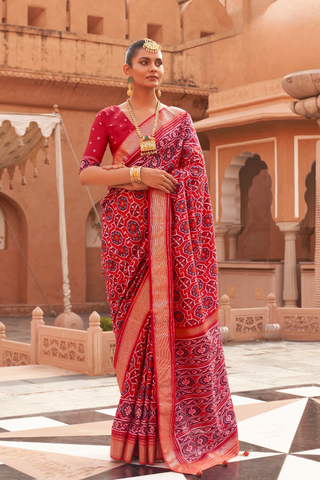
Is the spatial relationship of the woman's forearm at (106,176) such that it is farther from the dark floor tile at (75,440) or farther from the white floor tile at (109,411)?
the white floor tile at (109,411)

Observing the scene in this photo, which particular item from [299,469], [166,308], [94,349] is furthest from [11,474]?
[94,349]

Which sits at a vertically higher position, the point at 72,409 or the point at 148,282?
the point at 148,282

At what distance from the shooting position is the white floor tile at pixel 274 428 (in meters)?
3.12

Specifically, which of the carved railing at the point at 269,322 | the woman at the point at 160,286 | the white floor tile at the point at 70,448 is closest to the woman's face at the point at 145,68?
the woman at the point at 160,286

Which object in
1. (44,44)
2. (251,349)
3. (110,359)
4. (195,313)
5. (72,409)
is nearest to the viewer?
(195,313)

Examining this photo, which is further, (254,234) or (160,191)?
(254,234)

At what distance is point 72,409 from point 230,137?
7.92 meters

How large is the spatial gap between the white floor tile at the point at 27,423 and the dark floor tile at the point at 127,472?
3.03ft

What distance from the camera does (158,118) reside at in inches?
118

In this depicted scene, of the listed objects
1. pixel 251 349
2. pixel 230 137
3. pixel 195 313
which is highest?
pixel 230 137

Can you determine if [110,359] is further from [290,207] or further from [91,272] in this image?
[91,272]

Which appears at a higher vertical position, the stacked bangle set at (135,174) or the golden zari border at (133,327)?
the stacked bangle set at (135,174)

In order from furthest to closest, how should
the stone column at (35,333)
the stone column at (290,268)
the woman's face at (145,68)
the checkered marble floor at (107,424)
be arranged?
the stone column at (290,268)
the stone column at (35,333)
the woman's face at (145,68)
the checkered marble floor at (107,424)

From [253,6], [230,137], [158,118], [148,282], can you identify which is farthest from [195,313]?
[253,6]
